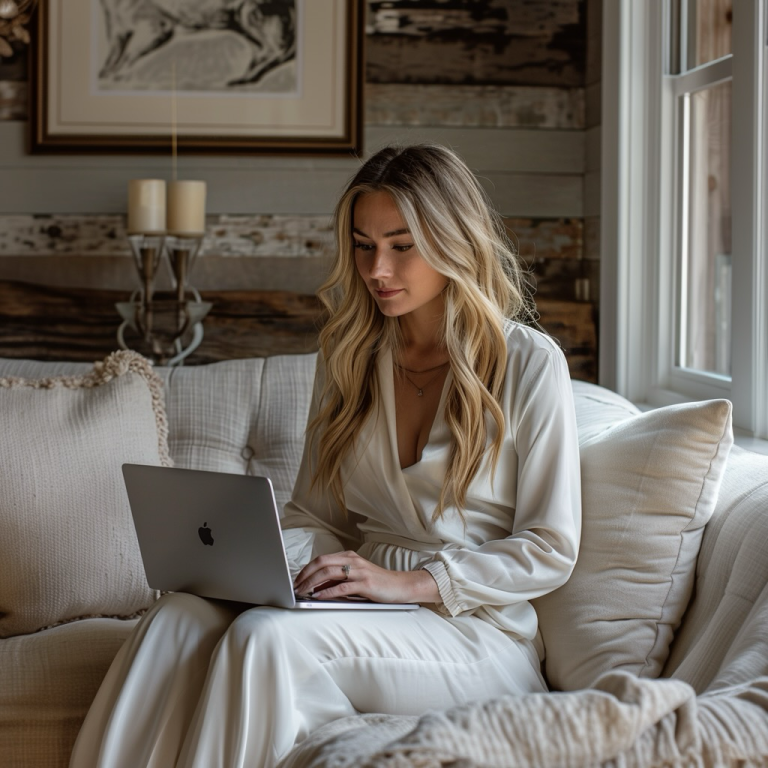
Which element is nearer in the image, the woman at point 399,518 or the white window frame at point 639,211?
the woman at point 399,518

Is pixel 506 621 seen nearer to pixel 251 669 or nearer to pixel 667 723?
pixel 251 669

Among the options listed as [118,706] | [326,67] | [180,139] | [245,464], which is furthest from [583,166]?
[118,706]

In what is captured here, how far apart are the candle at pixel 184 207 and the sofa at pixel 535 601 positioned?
1.48 ft

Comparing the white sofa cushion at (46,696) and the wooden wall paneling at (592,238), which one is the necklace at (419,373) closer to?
the white sofa cushion at (46,696)

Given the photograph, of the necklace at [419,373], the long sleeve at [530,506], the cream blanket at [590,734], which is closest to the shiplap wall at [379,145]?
the necklace at [419,373]

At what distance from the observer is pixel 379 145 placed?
2.82m

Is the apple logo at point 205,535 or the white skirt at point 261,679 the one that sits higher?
the apple logo at point 205,535

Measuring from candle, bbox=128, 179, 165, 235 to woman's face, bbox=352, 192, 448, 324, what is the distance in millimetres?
1001

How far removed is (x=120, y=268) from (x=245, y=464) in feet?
2.84

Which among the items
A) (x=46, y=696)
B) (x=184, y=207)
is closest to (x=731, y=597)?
(x=46, y=696)

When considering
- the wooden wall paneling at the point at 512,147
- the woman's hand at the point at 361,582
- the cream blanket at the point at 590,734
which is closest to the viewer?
the cream blanket at the point at 590,734

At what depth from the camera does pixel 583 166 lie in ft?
9.59

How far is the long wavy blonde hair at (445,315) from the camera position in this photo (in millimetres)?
1691

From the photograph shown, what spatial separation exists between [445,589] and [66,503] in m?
0.88
